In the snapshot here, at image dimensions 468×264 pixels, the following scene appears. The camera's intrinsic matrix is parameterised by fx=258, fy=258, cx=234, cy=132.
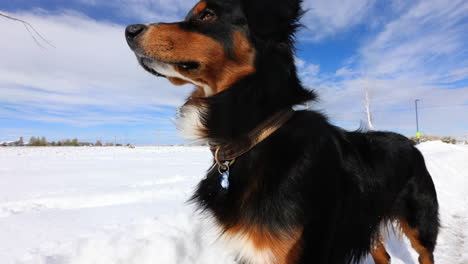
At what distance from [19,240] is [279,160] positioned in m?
3.05

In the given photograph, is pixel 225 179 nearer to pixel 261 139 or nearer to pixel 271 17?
pixel 261 139

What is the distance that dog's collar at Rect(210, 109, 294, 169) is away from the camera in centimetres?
188

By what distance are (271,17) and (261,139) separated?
105 cm

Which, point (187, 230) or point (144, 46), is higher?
point (144, 46)

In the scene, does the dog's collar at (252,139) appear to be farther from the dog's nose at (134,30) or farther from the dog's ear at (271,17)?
the dog's nose at (134,30)

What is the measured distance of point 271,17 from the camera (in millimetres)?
2156

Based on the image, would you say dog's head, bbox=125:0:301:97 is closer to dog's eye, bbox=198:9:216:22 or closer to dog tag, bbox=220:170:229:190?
dog's eye, bbox=198:9:216:22

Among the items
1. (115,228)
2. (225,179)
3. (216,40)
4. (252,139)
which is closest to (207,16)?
(216,40)

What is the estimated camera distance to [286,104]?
1981mm

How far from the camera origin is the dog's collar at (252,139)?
1883mm

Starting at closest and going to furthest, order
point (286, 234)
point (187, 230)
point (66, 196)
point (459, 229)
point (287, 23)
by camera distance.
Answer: point (286, 234)
point (287, 23)
point (187, 230)
point (459, 229)
point (66, 196)

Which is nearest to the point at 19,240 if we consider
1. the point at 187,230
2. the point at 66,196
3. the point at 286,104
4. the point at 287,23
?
the point at 187,230

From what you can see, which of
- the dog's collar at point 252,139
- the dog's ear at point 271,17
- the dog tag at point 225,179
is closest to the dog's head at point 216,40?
the dog's ear at point 271,17

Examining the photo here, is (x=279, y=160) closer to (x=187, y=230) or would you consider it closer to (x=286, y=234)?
(x=286, y=234)
